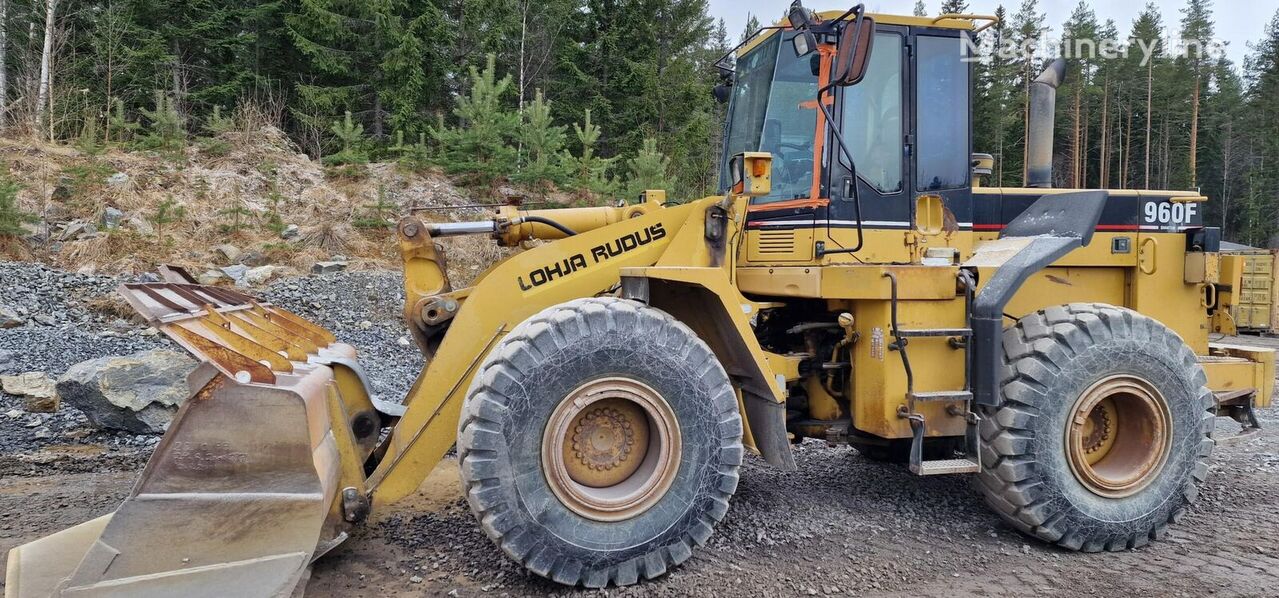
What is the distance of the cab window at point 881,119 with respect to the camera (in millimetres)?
4371

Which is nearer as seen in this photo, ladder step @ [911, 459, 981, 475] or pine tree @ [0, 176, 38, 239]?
ladder step @ [911, 459, 981, 475]

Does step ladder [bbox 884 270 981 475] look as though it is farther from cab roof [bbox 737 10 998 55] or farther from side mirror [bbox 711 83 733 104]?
side mirror [bbox 711 83 733 104]

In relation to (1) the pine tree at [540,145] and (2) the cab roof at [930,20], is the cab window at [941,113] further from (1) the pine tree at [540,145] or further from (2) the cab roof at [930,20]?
(1) the pine tree at [540,145]

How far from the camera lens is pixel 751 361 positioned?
3902 millimetres

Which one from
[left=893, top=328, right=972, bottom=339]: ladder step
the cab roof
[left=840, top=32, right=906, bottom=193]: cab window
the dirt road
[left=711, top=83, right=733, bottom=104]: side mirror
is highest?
the cab roof

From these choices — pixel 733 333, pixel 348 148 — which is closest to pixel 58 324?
pixel 348 148

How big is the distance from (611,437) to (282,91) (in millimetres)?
19327

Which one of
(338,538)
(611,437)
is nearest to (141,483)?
(338,538)

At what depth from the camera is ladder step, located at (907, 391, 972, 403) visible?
400 cm

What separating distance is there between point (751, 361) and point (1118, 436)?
2.30 metres

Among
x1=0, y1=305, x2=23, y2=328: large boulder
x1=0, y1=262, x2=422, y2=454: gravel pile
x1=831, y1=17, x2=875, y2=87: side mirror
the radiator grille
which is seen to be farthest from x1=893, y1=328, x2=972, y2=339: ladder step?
x1=0, y1=305, x2=23, y2=328: large boulder

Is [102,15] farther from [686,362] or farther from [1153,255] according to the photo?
[1153,255]

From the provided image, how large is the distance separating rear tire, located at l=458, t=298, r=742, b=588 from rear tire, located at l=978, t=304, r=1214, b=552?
156cm

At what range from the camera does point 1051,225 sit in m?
4.51
